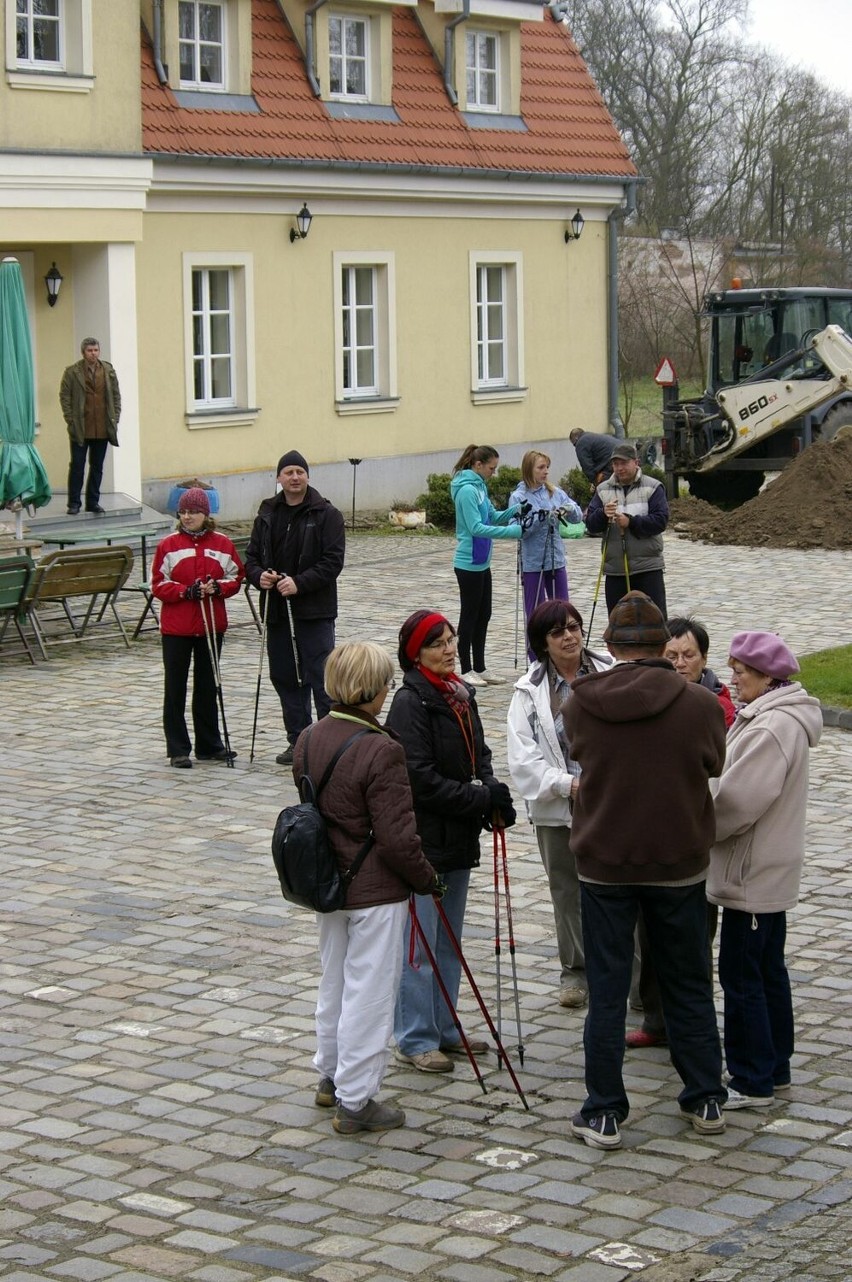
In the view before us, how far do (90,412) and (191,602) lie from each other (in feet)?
31.5

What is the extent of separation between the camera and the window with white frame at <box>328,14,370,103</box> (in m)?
26.8

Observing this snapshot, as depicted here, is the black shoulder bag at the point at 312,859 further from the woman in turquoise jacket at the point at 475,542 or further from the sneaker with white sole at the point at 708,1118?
the woman in turquoise jacket at the point at 475,542

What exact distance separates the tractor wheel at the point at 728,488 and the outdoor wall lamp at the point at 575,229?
15.7 ft

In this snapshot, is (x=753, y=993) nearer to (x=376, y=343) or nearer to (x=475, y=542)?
(x=475, y=542)

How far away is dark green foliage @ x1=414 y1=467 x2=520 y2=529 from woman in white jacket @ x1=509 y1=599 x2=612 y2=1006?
59.8ft

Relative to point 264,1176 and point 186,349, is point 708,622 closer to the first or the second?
point 186,349

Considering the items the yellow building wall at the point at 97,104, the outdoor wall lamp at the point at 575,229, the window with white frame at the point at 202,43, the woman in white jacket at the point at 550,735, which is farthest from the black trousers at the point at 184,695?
the outdoor wall lamp at the point at 575,229

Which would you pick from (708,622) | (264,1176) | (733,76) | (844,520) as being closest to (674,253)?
(733,76)

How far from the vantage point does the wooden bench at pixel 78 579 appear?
15750 mm

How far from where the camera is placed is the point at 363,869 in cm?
627

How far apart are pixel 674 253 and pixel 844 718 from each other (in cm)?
3291

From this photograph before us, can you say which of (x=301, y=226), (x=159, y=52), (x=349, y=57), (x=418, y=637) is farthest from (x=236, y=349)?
(x=418, y=637)

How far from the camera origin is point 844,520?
23.2 m

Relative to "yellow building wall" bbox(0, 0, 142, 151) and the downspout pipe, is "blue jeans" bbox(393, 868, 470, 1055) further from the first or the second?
the downspout pipe
